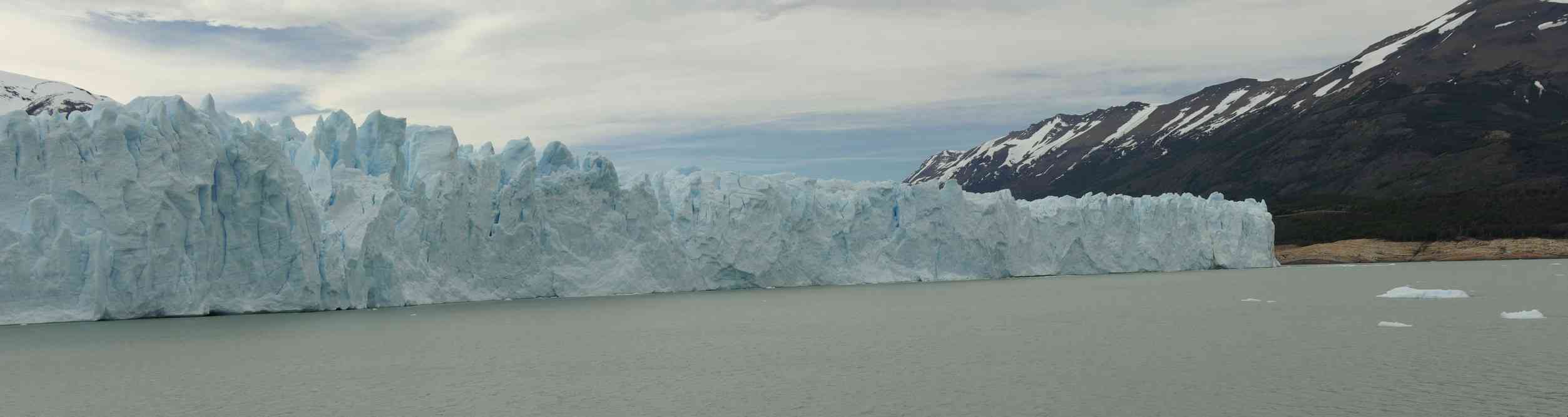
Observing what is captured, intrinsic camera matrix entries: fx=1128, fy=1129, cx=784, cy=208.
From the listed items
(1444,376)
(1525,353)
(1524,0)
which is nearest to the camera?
(1444,376)

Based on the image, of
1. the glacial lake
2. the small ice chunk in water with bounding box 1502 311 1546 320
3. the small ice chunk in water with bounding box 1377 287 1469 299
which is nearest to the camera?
the glacial lake

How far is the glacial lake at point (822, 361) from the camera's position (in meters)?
14.6

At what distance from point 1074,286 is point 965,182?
15589 centimetres

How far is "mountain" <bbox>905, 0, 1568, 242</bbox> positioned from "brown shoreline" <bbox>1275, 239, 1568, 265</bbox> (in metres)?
0.99

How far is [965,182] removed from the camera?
653 feet

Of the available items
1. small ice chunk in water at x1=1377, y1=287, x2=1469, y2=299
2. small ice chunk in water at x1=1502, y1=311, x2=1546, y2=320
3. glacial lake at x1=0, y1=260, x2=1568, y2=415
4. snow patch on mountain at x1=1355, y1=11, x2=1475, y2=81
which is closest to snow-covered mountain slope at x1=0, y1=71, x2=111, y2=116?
glacial lake at x1=0, y1=260, x2=1568, y2=415

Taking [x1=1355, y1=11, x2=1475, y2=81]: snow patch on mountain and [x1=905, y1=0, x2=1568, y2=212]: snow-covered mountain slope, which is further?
[x1=1355, y1=11, x2=1475, y2=81]: snow patch on mountain

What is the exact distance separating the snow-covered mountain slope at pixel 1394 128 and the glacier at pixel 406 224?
2284 inches

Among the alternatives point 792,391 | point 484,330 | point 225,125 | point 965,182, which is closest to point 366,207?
point 225,125

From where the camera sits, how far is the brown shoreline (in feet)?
225

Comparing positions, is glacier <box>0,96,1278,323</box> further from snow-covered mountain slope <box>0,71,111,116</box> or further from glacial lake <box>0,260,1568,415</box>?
snow-covered mountain slope <box>0,71,111,116</box>

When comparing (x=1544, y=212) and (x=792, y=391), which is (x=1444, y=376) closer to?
(x=792, y=391)

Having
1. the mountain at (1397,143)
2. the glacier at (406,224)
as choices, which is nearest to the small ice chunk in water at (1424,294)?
the glacier at (406,224)

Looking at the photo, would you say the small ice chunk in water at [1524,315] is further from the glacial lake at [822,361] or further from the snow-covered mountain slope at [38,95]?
the snow-covered mountain slope at [38,95]
